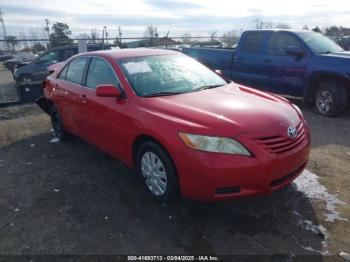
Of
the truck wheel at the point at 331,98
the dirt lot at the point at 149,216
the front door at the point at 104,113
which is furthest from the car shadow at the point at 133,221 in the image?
the truck wheel at the point at 331,98

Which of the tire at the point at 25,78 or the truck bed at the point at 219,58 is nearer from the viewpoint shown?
the truck bed at the point at 219,58

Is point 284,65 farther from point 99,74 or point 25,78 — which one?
point 25,78

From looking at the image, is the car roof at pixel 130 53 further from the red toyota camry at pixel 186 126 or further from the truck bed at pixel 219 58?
the truck bed at pixel 219 58

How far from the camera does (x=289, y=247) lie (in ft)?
9.81

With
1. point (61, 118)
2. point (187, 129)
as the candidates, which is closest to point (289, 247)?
point (187, 129)

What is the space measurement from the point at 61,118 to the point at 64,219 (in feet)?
8.33

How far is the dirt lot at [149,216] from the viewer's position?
308 centimetres

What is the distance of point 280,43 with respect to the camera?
7887 mm

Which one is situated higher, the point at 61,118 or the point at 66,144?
the point at 61,118

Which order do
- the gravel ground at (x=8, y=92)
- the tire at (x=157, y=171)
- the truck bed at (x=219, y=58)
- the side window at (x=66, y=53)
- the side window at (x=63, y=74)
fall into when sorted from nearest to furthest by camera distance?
1. the tire at (x=157, y=171)
2. the side window at (x=63, y=74)
3. the truck bed at (x=219, y=58)
4. the gravel ground at (x=8, y=92)
5. the side window at (x=66, y=53)

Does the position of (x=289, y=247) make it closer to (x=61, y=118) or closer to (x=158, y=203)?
(x=158, y=203)

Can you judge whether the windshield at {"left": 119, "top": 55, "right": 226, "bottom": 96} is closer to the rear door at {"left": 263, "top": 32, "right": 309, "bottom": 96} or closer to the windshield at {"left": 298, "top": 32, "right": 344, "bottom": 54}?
the rear door at {"left": 263, "top": 32, "right": 309, "bottom": 96}

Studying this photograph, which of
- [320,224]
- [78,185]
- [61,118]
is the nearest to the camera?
[320,224]

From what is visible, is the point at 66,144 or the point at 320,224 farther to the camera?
the point at 66,144
